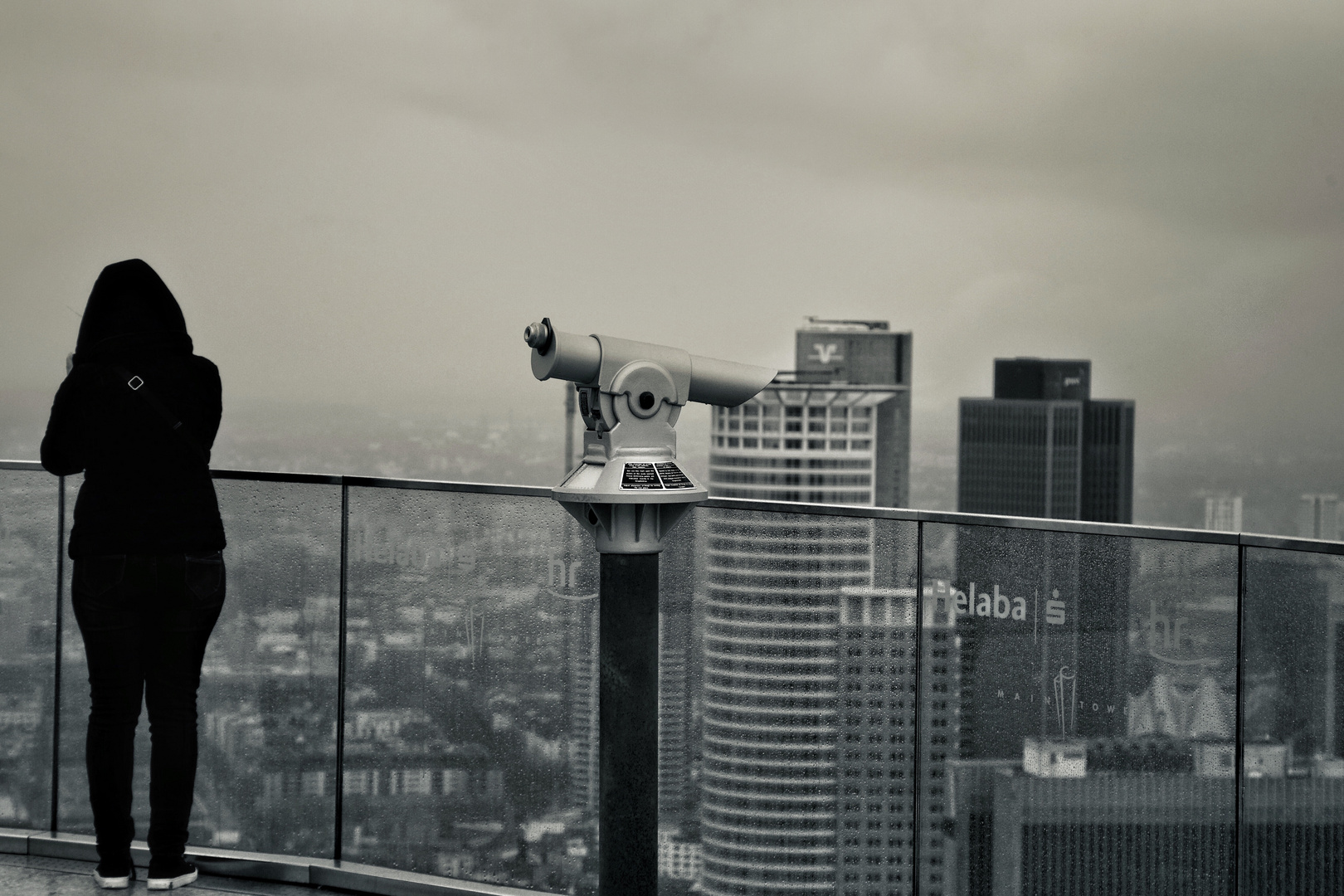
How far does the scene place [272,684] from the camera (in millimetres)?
2639

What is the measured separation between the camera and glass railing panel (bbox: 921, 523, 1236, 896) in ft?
6.95

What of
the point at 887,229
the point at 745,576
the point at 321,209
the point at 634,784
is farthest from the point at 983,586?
the point at 887,229

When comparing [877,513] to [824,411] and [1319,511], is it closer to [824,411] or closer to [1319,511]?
[1319,511]

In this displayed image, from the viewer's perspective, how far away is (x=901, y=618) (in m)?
2.29

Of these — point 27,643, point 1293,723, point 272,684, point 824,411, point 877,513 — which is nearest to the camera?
point 1293,723

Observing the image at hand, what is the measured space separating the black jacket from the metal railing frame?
39 cm

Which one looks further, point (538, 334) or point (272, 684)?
point (272, 684)

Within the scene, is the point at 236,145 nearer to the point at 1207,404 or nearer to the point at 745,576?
the point at 745,576

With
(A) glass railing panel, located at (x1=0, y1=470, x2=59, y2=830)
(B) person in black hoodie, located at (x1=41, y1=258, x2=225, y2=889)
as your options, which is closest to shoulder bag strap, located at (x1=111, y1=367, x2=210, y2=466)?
(B) person in black hoodie, located at (x1=41, y1=258, x2=225, y2=889)

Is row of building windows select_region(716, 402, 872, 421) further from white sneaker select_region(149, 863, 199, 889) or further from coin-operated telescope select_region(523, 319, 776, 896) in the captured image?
coin-operated telescope select_region(523, 319, 776, 896)

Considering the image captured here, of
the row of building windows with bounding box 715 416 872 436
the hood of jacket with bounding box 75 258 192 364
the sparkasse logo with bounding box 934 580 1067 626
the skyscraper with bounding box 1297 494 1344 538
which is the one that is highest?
the row of building windows with bounding box 715 416 872 436

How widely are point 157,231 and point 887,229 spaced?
20147 millimetres

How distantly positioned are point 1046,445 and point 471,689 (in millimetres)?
32176

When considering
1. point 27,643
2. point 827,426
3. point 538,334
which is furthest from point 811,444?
point 538,334
